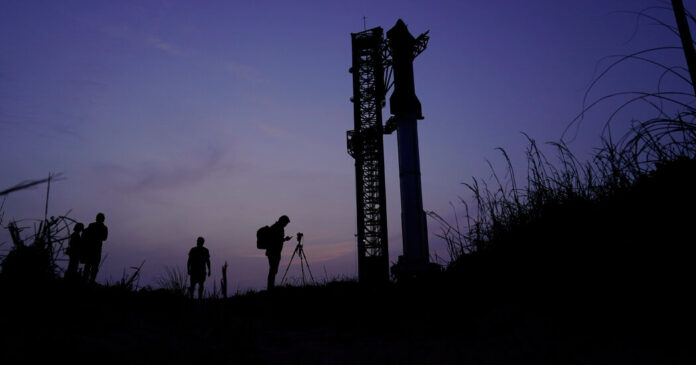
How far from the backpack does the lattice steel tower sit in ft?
57.6

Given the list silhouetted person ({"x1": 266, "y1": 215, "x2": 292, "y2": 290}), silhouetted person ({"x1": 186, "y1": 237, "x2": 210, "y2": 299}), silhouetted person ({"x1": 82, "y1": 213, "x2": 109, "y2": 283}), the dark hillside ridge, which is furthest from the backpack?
the dark hillside ridge

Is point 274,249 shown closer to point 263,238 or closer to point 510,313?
point 263,238

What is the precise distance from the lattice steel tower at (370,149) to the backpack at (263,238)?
17.5 metres

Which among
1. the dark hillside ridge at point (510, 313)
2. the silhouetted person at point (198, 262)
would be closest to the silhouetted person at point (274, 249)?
the silhouetted person at point (198, 262)

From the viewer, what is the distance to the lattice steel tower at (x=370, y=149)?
27.6 m

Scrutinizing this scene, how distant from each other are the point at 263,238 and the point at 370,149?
63.0ft

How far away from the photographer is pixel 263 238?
34.1 ft

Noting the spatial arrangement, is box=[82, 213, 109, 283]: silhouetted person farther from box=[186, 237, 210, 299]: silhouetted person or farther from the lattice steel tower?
the lattice steel tower

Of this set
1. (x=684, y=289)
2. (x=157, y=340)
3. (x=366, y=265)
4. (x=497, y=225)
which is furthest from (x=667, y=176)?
(x=366, y=265)

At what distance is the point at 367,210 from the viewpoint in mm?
28000

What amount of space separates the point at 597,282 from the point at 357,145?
2541cm

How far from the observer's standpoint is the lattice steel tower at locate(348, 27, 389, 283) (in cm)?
2764

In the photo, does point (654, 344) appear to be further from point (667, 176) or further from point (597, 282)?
point (667, 176)

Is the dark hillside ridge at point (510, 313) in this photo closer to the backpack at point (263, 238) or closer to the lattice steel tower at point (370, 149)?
the backpack at point (263, 238)
